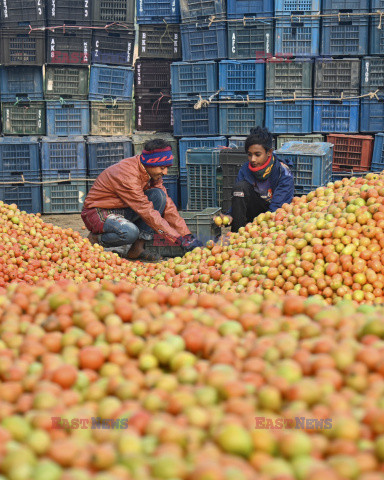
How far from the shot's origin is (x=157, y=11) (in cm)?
1020

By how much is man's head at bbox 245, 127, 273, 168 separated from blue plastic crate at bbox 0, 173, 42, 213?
4.00 metres

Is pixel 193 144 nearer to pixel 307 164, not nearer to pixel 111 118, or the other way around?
pixel 111 118

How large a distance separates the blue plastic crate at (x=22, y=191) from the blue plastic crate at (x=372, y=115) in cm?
505

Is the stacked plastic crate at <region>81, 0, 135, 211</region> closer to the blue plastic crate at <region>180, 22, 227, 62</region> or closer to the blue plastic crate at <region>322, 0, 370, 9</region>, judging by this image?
the blue plastic crate at <region>180, 22, 227, 62</region>

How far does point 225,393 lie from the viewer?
2035 millimetres

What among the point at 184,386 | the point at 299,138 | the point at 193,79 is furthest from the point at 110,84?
the point at 184,386

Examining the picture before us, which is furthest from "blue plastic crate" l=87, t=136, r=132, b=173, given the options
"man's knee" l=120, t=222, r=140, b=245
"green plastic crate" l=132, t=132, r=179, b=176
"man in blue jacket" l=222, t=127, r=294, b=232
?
"man in blue jacket" l=222, t=127, r=294, b=232

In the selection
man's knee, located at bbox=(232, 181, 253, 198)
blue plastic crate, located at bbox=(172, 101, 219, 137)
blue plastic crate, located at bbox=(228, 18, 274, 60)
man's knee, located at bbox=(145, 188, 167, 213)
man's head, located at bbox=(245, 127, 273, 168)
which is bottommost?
man's knee, located at bbox=(145, 188, 167, 213)

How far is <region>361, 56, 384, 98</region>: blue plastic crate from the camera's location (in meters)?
9.24

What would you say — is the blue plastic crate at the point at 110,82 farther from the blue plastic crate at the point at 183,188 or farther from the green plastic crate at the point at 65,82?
the blue plastic crate at the point at 183,188

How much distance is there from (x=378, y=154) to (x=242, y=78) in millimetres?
2351

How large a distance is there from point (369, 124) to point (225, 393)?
26.7 feet
